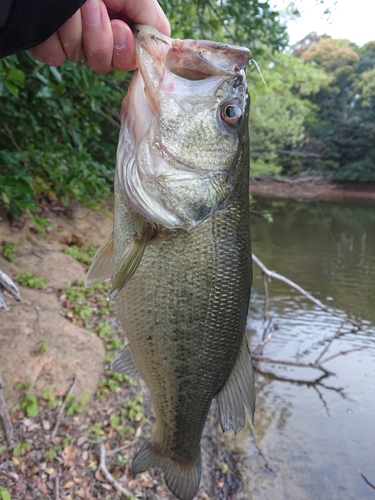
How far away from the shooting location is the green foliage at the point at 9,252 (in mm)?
5916

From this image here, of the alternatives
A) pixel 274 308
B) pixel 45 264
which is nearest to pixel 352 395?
pixel 274 308

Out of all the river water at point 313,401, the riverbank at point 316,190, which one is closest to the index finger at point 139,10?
the river water at point 313,401

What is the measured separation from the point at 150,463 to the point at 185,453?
213mm

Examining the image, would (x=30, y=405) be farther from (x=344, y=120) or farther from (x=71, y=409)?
(x=344, y=120)

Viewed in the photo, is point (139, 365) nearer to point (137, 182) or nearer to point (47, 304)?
point (137, 182)

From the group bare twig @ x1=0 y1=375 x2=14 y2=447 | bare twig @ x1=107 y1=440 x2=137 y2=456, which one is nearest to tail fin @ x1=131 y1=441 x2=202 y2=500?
Result: bare twig @ x1=0 y1=375 x2=14 y2=447

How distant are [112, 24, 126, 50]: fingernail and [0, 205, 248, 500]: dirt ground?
2984 mm

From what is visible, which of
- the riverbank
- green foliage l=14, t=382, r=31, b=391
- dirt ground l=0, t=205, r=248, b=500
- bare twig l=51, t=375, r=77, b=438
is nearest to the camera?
dirt ground l=0, t=205, r=248, b=500

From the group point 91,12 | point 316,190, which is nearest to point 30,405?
point 91,12

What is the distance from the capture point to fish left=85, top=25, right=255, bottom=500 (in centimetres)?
151

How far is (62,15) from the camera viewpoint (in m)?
1.23

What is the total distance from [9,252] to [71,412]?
3.04 meters

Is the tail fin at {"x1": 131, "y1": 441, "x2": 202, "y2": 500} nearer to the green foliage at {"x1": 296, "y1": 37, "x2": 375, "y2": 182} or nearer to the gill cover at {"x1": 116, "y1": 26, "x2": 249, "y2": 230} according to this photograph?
the gill cover at {"x1": 116, "y1": 26, "x2": 249, "y2": 230}

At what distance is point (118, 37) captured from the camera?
144cm
